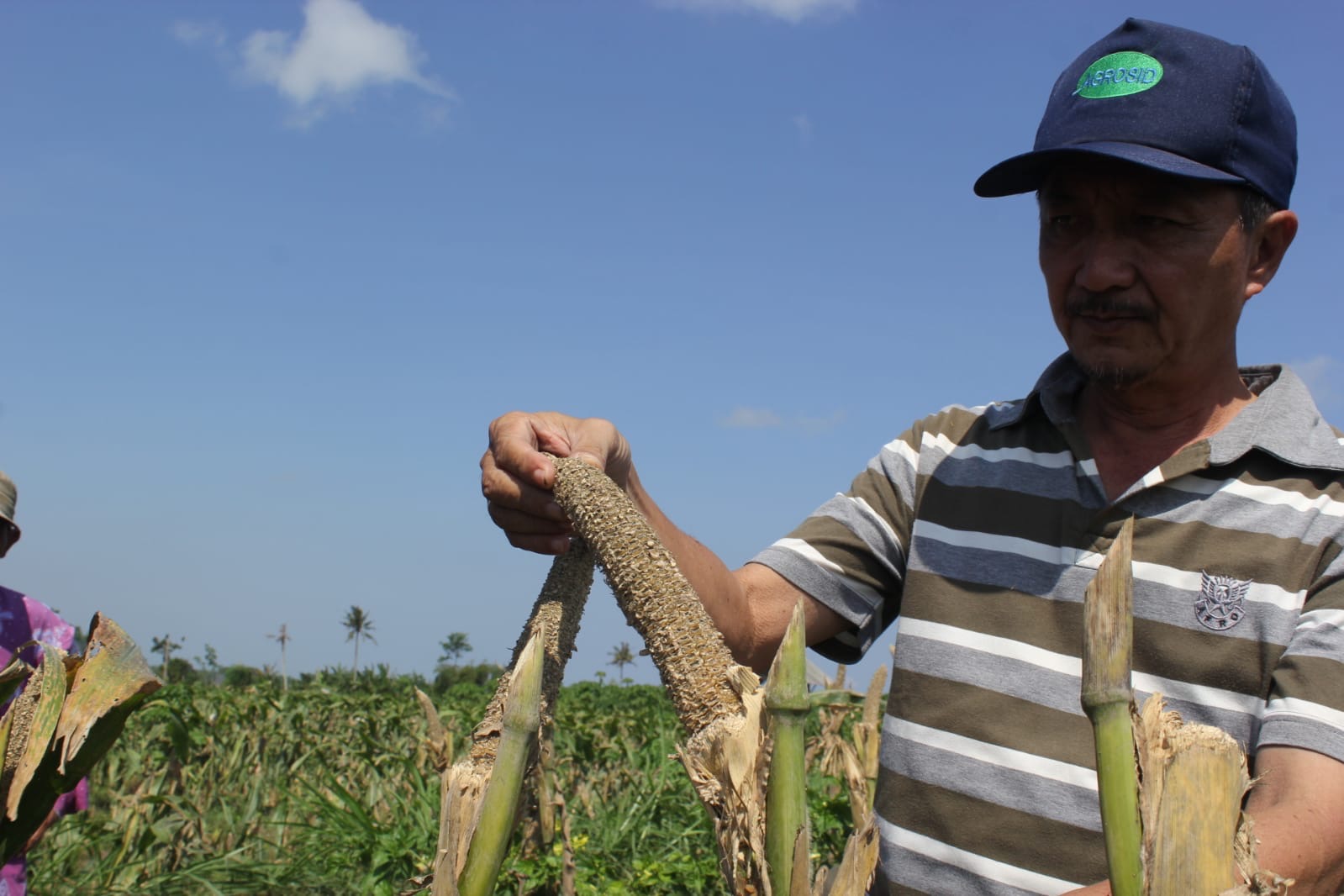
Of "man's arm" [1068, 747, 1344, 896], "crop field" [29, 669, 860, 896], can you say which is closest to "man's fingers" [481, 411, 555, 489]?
"man's arm" [1068, 747, 1344, 896]

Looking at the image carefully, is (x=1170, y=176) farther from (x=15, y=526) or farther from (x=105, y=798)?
(x=105, y=798)

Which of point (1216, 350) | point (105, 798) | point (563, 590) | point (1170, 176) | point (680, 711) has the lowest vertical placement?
point (105, 798)

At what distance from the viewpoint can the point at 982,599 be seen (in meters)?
2.39

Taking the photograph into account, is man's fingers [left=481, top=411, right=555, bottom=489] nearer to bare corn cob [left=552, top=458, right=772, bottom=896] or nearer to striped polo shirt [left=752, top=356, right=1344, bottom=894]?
bare corn cob [left=552, top=458, right=772, bottom=896]

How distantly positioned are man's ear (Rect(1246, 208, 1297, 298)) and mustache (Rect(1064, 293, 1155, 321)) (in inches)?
10.4

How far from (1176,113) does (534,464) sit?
4.54 ft

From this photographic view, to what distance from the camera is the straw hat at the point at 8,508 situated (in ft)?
15.1

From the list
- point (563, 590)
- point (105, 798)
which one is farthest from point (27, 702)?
Result: point (105, 798)

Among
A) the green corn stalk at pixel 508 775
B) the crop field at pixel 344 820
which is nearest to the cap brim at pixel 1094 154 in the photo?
the green corn stalk at pixel 508 775

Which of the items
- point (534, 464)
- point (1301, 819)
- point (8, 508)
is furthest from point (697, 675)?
point (8, 508)

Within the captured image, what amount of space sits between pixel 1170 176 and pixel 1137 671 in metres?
0.96

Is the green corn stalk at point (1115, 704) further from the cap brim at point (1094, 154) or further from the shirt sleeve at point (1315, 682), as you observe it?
the cap brim at point (1094, 154)

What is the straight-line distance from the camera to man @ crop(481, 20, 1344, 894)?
6.80ft

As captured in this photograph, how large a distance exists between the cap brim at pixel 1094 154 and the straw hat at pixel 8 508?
13.7 ft
